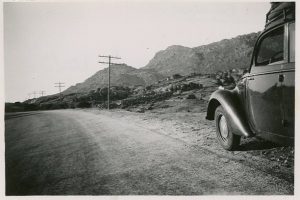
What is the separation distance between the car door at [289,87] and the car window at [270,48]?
0.43 metres

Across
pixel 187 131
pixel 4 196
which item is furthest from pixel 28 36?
pixel 187 131

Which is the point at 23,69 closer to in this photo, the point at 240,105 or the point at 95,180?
the point at 95,180

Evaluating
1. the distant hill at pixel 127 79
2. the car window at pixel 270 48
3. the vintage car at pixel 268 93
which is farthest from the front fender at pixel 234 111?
the distant hill at pixel 127 79

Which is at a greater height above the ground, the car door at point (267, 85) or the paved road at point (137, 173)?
the car door at point (267, 85)

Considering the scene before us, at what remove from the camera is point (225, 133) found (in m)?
4.27

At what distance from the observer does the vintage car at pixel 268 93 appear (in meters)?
2.85

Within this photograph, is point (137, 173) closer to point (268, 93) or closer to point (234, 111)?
point (234, 111)

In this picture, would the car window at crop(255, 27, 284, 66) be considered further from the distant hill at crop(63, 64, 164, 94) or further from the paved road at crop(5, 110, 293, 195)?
the distant hill at crop(63, 64, 164, 94)

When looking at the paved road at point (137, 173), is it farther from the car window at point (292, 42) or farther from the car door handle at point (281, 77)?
the car window at point (292, 42)

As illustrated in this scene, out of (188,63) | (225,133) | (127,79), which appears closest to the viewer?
(225,133)

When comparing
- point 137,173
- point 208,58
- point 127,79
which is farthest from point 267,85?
point 127,79

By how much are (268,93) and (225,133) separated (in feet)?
4.53

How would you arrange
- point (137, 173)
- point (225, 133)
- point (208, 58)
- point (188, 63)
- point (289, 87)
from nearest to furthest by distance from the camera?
point (289, 87), point (137, 173), point (225, 133), point (208, 58), point (188, 63)

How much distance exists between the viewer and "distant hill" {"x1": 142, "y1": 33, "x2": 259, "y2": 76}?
71.9m
